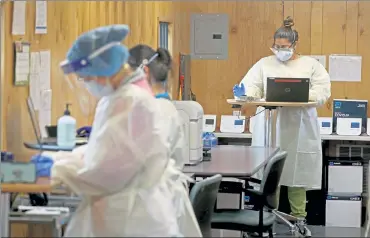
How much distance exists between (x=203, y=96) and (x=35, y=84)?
429 cm

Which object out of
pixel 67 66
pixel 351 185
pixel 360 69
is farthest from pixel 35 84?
pixel 360 69

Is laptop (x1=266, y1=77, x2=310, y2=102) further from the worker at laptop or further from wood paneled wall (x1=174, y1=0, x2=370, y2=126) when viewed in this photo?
wood paneled wall (x1=174, y1=0, x2=370, y2=126)

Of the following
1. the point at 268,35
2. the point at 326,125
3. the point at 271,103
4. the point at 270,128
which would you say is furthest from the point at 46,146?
the point at 268,35

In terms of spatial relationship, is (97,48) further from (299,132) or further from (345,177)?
(345,177)

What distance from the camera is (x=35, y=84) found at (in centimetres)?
221

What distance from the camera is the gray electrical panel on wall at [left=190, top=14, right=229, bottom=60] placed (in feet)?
16.1

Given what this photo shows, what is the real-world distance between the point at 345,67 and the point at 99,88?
14.4 ft

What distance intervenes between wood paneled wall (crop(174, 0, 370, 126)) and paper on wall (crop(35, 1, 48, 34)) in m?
3.85

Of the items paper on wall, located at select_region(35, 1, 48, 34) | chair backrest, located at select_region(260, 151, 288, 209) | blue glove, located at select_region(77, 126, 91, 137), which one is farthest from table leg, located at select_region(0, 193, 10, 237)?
chair backrest, located at select_region(260, 151, 288, 209)

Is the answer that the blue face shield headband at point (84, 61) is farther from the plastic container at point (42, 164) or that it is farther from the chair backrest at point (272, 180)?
the chair backrest at point (272, 180)

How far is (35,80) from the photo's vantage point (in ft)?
7.27

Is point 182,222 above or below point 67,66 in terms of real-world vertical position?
below

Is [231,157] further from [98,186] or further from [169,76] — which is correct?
[98,186]

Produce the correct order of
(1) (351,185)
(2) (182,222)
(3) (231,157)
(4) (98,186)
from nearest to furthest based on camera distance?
(4) (98,186)
(2) (182,222)
(3) (231,157)
(1) (351,185)
